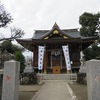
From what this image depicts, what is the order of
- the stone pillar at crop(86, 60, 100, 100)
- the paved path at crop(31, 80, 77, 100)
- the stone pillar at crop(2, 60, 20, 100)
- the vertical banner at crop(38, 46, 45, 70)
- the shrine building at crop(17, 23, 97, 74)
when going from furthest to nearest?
the shrine building at crop(17, 23, 97, 74) < the vertical banner at crop(38, 46, 45, 70) < the paved path at crop(31, 80, 77, 100) < the stone pillar at crop(2, 60, 20, 100) < the stone pillar at crop(86, 60, 100, 100)

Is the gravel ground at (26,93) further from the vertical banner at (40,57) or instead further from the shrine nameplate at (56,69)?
the shrine nameplate at (56,69)

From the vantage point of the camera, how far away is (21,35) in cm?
2222

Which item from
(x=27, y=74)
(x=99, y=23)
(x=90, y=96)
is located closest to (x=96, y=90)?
(x=90, y=96)

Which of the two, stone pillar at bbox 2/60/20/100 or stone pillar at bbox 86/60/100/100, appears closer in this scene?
stone pillar at bbox 86/60/100/100

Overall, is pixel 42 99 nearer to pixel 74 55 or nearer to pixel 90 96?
pixel 90 96

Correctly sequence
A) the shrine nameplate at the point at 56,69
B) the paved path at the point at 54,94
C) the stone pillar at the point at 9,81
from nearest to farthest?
the stone pillar at the point at 9,81 < the paved path at the point at 54,94 < the shrine nameplate at the point at 56,69

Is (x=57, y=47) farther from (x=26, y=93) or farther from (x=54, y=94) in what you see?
(x=54, y=94)

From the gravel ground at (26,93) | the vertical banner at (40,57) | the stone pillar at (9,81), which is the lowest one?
the gravel ground at (26,93)

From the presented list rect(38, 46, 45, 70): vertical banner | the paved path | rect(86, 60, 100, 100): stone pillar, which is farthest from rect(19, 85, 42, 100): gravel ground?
rect(38, 46, 45, 70): vertical banner

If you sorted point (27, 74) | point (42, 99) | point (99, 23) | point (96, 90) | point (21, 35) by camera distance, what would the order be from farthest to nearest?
1. point (99, 23)
2. point (21, 35)
3. point (27, 74)
4. point (42, 99)
5. point (96, 90)

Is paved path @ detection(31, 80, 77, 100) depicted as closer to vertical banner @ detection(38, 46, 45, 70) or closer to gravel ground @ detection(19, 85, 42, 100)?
gravel ground @ detection(19, 85, 42, 100)

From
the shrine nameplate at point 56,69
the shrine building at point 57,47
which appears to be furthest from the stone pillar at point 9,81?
the shrine nameplate at point 56,69

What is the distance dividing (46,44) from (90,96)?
756 inches

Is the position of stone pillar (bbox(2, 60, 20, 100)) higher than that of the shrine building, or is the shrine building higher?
the shrine building
